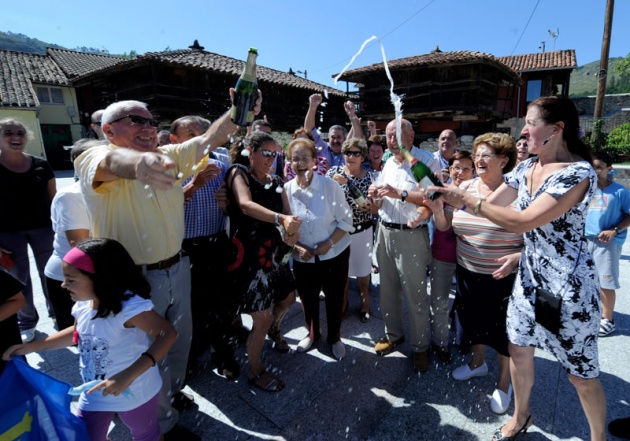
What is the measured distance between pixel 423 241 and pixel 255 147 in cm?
156

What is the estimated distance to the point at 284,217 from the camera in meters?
2.42

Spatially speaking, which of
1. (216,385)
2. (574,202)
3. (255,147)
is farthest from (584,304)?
(216,385)

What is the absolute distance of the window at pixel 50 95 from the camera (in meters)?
22.3

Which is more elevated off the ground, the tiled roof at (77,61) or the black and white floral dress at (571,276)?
the tiled roof at (77,61)

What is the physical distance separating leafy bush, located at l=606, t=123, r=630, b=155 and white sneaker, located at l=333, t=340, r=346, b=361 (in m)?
22.1

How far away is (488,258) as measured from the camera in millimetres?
2408

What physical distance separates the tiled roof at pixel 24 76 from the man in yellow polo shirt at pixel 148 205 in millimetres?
23046

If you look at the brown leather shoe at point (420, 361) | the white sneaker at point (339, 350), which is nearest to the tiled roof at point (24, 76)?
the white sneaker at point (339, 350)

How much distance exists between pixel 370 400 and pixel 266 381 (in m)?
0.80

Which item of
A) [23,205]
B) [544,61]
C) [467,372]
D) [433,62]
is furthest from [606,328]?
[544,61]

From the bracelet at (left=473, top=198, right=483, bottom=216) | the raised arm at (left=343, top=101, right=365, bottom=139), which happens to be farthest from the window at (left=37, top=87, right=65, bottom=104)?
the bracelet at (left=473, top=198, right=483, bottom=216)

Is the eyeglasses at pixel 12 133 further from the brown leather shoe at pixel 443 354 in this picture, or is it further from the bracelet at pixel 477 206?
the brown leather shoe at pixel 443 354

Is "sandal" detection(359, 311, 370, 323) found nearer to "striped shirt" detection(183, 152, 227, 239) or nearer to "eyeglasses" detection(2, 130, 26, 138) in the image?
"striped shirt" detection(183, 152, 227, 239)

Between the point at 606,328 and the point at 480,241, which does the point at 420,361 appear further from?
the point at 606,328
